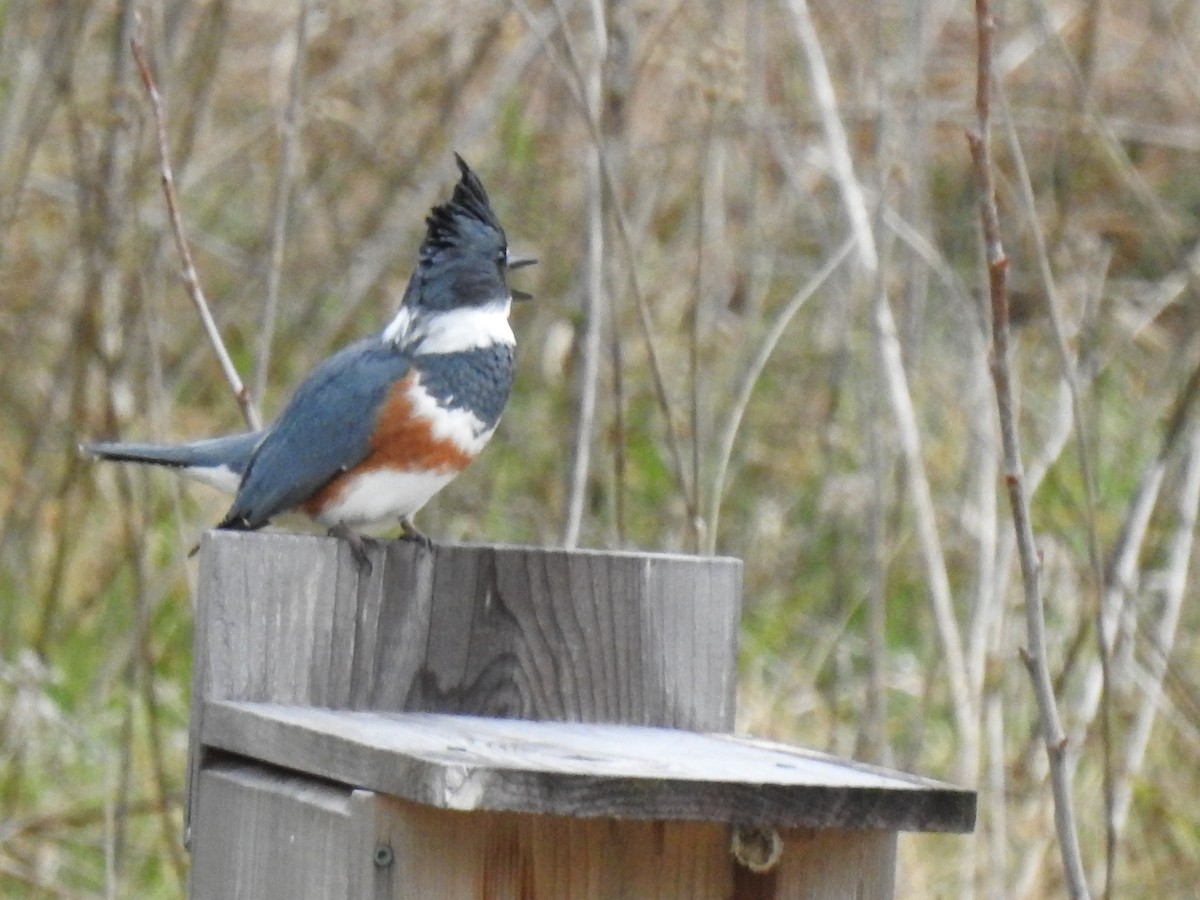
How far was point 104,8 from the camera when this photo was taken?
512cm

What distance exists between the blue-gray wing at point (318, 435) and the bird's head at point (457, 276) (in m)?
0.07

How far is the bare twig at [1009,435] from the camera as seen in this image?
177 cm

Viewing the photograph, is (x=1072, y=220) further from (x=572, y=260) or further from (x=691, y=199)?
(x=572, y=260)

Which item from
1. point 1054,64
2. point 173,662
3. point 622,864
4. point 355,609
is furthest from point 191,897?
point 1054,64

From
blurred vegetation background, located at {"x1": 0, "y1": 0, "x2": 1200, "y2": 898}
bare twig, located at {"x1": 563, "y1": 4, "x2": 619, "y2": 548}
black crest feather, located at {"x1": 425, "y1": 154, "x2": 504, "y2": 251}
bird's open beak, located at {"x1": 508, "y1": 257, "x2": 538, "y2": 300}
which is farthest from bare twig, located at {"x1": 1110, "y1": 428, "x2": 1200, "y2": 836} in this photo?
black crest feather, located at {"x1": 425, "y1": 154, "x2": 504, "y2": 251}

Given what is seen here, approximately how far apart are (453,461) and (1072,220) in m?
3.97

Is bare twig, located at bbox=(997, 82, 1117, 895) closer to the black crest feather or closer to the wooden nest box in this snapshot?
the wooden nest box

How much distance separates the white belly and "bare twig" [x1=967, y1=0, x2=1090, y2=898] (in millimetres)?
1325

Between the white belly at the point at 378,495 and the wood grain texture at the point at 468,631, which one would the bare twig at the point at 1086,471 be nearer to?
the wood grain texture at the point at 468,631

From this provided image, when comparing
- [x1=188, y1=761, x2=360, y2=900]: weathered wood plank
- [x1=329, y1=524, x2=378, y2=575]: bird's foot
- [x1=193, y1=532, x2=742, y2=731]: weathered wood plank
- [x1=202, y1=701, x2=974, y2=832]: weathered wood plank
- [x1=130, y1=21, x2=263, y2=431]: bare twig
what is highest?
[x1=130, y1=21, x2=263, y2=431]: bare twig

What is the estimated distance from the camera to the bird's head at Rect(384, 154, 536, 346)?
295 cm

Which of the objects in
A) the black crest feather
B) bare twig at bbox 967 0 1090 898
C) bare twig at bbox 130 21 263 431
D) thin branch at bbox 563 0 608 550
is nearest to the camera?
bare twig at bbox 967 0 1090 898

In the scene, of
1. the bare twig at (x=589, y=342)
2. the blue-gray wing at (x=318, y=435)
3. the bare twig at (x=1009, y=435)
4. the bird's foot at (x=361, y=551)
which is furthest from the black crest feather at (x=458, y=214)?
the bare twig at (x=1009, y=435)

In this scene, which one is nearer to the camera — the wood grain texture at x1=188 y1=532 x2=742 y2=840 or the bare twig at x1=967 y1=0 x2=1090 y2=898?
the bare twig at x1=967 y1=0 x2=1090 y2=898
